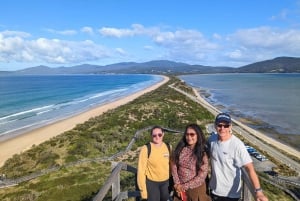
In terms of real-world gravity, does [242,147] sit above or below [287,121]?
above

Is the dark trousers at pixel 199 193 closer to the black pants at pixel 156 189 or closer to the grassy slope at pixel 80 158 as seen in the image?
the black pants at pixel 156 189

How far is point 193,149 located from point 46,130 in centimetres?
3964

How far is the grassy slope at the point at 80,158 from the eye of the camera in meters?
16.8

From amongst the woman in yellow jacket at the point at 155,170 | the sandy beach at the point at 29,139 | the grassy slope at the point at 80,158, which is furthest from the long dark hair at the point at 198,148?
the sandy beach at the point at 29,139

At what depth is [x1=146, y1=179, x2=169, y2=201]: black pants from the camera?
5605 millimetres

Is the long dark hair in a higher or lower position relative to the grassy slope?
higher

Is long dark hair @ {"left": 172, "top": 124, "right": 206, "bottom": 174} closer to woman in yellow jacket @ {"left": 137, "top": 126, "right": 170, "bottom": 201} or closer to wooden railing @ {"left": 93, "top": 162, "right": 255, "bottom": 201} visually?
woman in yellow jacket @ {"left": 137, "top": 126, "right": 170, "bottom": 201}

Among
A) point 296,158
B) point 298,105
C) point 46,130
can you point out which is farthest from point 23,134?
point 298,105

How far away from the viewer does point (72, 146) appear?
28.8m

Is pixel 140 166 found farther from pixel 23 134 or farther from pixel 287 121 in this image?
pixel 287 121

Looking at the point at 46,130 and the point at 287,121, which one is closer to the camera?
the point at 46,130

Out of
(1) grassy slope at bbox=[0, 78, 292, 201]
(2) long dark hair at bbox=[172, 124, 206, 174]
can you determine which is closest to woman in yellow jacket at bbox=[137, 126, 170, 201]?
(2) long dark hair at bbox=[172, 124, 206, 174]

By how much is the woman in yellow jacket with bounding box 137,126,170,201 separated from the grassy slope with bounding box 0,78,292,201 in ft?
23.9

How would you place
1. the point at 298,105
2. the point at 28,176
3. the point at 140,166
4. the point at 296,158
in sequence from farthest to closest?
the point at 298,105 < the point at 296,158 < the point at 28,176 < the point at 140,166
